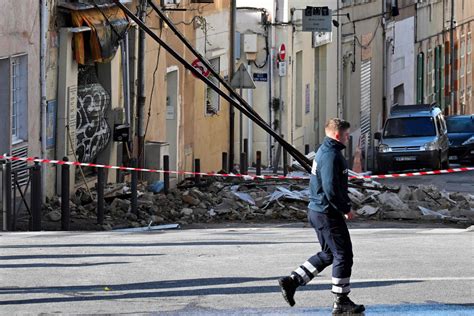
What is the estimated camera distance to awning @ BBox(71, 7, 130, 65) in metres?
22.2

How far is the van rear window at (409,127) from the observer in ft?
122

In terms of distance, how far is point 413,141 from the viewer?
36812 mm

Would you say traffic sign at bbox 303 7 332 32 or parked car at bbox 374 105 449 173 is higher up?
traffic sign at bbox 303 7 332 32

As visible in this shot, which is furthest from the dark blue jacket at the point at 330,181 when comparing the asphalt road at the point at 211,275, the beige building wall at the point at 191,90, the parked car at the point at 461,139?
the parked car at the point at 461,139

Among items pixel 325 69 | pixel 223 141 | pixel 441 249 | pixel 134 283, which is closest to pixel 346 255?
pixel 134 283

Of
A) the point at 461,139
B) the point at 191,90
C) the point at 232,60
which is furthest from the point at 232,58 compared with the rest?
the point at 461,139

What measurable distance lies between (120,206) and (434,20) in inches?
1574

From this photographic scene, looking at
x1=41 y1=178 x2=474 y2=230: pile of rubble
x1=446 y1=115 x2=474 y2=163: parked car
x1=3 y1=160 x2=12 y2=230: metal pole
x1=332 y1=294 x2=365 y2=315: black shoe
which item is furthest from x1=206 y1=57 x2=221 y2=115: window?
x1=332 y1=294 x2=365 y2=315: black shoe

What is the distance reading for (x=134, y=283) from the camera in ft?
38.2

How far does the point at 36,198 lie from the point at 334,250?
8126 millimetres

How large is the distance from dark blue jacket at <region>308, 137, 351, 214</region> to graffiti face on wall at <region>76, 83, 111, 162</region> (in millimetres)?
12942

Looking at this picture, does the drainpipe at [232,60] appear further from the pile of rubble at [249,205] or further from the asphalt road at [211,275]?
the asphalt road at [211,275]

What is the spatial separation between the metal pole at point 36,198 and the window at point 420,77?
40.0m

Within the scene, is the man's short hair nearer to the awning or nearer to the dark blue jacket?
the dark blue jacket
